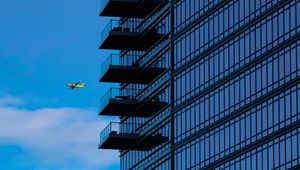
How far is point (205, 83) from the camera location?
119 m

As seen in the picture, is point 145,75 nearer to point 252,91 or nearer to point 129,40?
point 129,40

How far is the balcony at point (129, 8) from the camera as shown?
130 meters

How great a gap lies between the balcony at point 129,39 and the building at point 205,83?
0.25ft

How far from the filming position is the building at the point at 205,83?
108 metres

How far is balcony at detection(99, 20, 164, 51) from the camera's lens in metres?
130

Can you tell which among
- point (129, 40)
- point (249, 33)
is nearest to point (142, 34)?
point (129, 40)

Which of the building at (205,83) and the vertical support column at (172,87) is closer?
the building at (205,83)

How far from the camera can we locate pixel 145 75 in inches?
5138

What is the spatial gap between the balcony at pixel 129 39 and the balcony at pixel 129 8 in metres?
1.06

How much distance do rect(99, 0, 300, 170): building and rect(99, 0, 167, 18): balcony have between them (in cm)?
8

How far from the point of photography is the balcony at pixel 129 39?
426ft

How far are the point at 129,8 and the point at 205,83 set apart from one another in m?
14.9

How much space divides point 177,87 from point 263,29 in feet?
49.0

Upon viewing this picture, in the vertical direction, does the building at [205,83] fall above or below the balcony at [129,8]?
below
